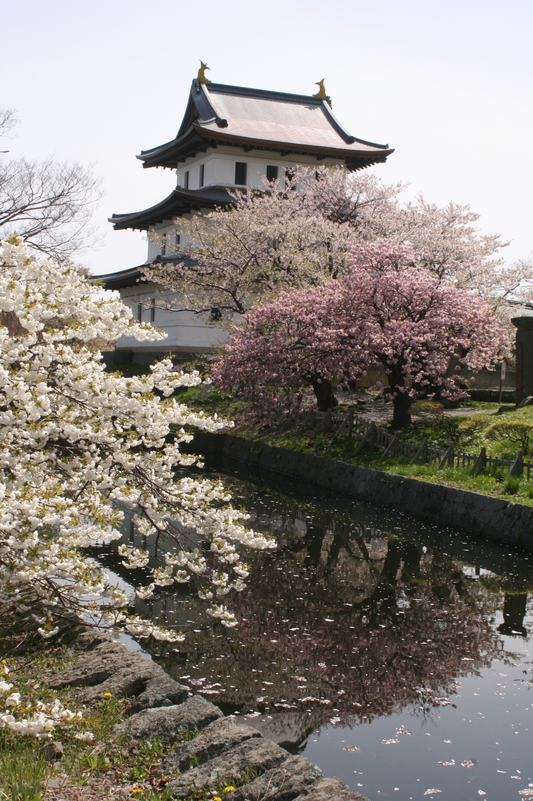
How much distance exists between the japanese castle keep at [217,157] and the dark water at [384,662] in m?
29.7

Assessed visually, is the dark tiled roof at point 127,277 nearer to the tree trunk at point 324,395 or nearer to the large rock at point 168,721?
the tree trunk at point 324,395

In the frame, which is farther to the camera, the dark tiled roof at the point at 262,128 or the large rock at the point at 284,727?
the dark tiled roof at the point at 262,128

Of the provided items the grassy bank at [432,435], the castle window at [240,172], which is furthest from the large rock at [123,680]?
the castle window at [240,172]

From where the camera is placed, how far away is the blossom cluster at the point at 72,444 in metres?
6.32

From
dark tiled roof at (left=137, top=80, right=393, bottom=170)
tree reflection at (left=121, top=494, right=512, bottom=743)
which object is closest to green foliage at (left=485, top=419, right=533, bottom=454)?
tree reflection at (left=121, top=494, right=512, bottom=743)

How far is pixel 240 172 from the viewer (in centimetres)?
4753

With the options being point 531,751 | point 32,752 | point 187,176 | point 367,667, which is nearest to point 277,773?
point 32,752

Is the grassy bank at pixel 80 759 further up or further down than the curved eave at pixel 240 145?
further down

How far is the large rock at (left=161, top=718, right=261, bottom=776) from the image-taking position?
5547 mm

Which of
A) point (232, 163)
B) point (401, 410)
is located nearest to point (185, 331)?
point (232, 163)

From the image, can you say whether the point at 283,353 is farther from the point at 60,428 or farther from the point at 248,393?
the point at 60,428

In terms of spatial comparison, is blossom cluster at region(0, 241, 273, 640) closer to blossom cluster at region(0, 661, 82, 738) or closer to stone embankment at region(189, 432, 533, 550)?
Answer: blossom cluster at region(0, 661, 82, 738)

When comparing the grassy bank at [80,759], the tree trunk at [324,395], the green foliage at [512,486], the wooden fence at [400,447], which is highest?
the tree trunk at [324,395]

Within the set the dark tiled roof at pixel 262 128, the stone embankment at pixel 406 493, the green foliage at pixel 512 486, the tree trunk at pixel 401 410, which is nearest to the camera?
the stone embankment at pixel 406 493
